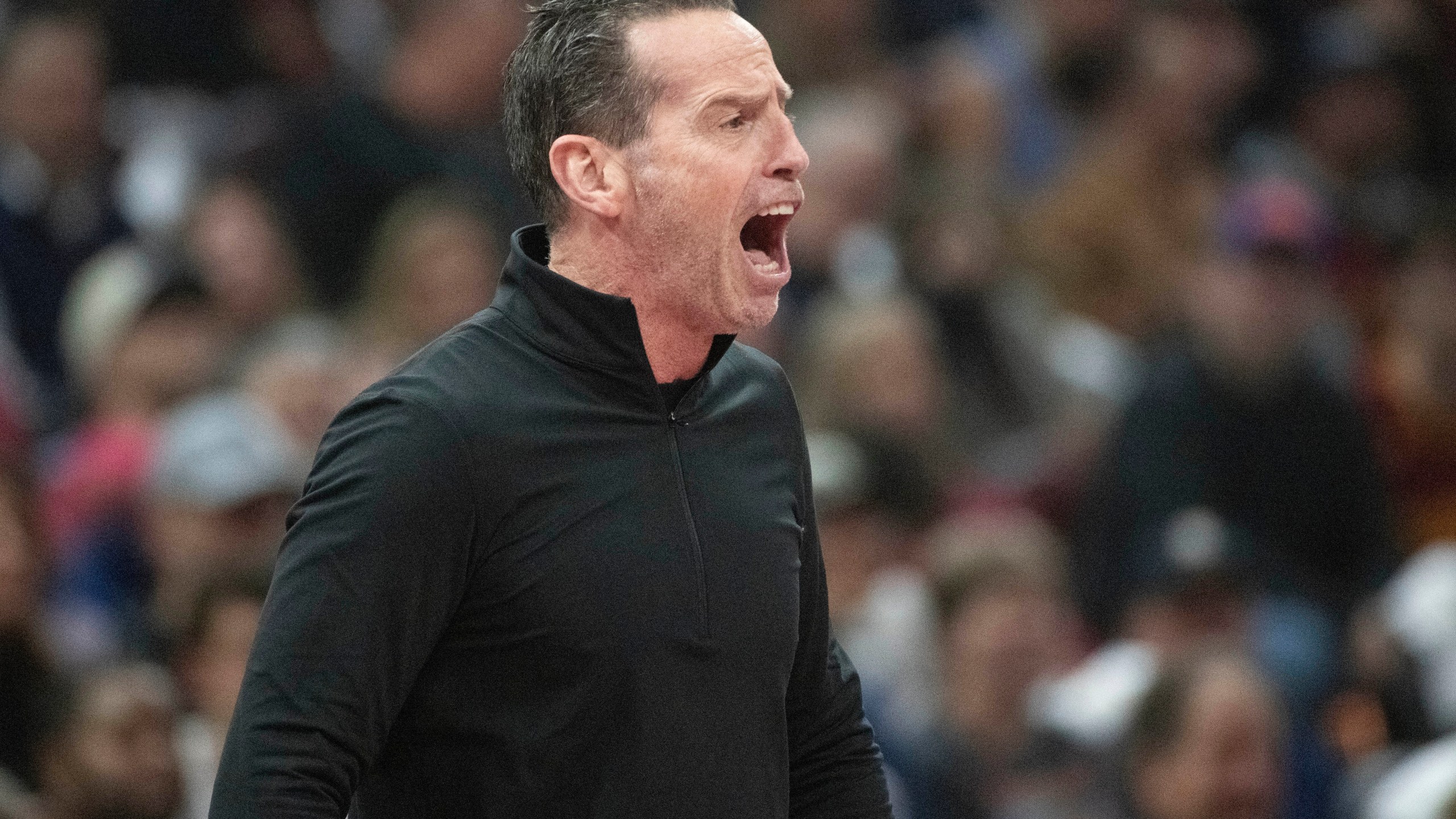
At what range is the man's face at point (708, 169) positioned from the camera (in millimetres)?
1695

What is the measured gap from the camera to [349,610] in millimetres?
1514

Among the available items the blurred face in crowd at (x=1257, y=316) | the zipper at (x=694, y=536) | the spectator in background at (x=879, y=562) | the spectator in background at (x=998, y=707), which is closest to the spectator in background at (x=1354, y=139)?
the blurred face in crowd at (x=1257, y=316)

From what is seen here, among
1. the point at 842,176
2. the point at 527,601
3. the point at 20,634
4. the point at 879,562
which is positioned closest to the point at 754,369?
the point at 527,601

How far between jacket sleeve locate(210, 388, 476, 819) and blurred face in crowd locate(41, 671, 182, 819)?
1.91 m

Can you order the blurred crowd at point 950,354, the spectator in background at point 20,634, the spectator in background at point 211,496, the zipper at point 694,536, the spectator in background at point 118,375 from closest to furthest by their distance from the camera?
1. the zipper at point 694,536
2. the spectator in background at point 20,634
3. the blurred crowd at point 950,354
4. the spectator in background at point 211,496
5. the spectator in background at point 118,375

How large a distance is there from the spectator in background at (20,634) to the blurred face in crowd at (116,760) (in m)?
0.07

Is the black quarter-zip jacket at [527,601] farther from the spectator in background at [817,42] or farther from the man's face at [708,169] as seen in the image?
the spectator in background at [817,42]

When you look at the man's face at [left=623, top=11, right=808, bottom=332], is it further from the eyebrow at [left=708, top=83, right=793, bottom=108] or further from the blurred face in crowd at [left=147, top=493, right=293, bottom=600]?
the blurred face in crowd at [left=147, top=493, right=293, bottom=600]

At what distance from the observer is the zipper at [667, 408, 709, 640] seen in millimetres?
1642

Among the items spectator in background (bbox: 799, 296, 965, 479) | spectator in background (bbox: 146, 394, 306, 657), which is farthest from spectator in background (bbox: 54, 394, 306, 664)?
spectator in background (bbox: 799, 296, 965, 479)

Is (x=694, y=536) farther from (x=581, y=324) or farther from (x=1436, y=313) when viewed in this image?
(x=1436, y=313)

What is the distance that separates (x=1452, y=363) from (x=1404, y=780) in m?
1.70

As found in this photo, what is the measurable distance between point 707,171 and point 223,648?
2140mm

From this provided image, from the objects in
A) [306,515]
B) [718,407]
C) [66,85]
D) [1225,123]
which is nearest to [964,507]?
[1225,123]
